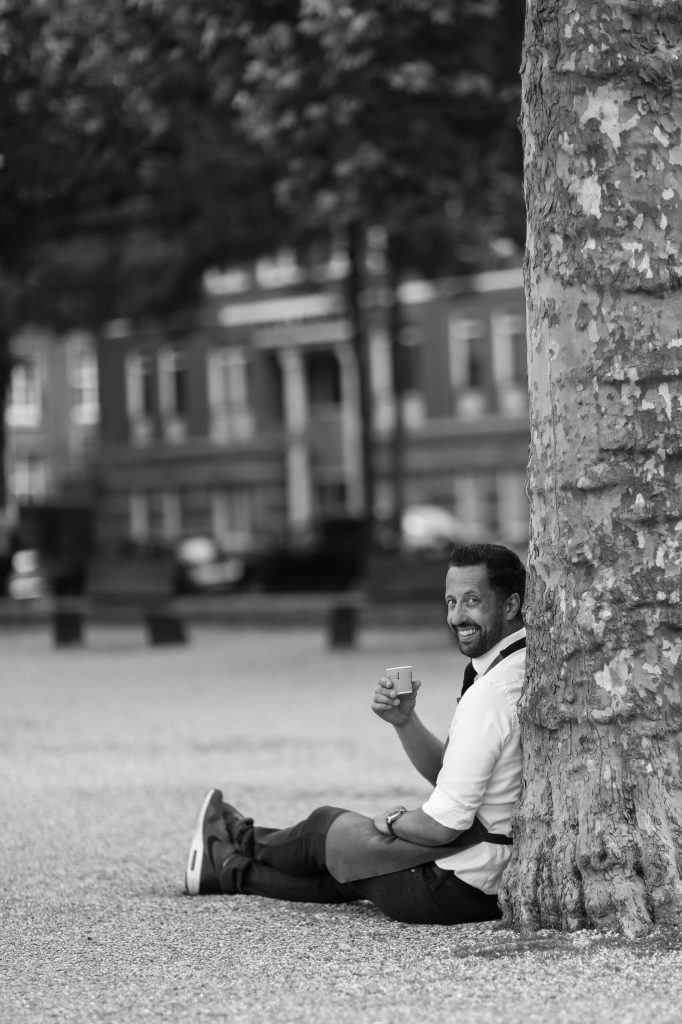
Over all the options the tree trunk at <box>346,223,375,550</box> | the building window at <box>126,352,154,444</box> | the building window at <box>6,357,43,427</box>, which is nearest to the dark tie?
the tree trunk at <box>346,223,375,550</box>

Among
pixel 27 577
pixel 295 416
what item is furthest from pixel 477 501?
pixel 27 577

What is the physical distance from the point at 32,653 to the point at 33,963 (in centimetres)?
1388

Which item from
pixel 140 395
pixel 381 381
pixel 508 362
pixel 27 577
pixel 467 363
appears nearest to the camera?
pixel 27 577

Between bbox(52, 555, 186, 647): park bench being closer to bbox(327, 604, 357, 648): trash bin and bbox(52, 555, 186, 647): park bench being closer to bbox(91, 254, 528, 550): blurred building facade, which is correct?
bbox(327, 604, 357, 648): trash bin

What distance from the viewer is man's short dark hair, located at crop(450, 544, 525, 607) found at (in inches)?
214

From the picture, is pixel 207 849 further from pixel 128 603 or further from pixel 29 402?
pixel 29 402

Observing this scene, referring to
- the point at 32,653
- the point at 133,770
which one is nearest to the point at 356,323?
the point at 32,653

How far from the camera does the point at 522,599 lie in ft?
18.0

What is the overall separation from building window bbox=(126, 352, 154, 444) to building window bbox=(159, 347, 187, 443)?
49 centimetres

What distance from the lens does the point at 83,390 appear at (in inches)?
2269

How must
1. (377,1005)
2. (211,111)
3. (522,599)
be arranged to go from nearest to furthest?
1. (377,1005)
2. (522,599)
3. (211,111)

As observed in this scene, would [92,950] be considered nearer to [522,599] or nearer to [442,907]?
[442,907]

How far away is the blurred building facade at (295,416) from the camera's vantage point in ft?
151

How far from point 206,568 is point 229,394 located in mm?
20534
